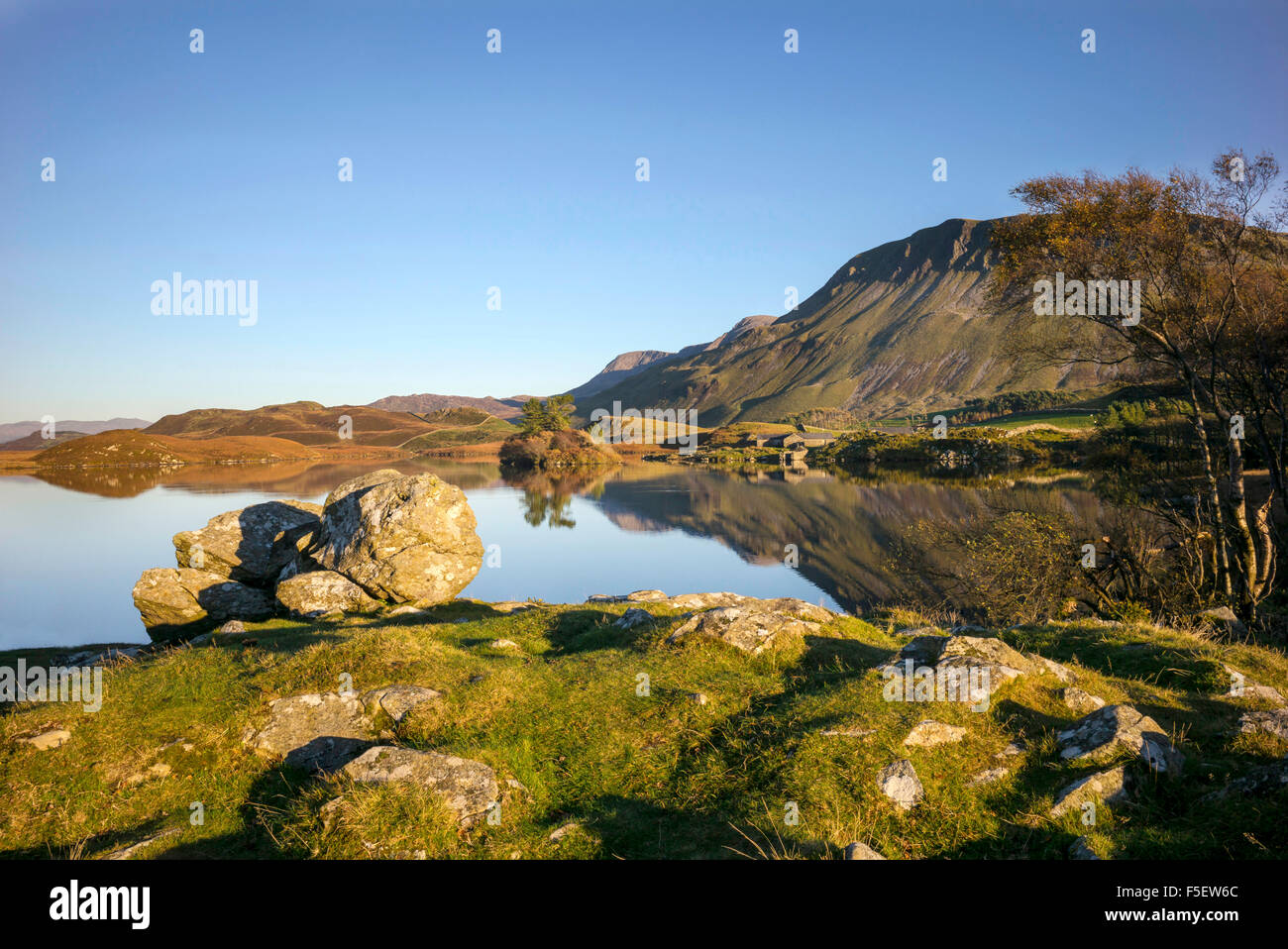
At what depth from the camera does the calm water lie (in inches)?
975

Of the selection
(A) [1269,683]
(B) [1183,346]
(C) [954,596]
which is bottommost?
(C) [954,596]

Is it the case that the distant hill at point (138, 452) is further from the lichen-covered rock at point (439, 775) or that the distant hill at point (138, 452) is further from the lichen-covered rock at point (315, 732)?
the lichen-covered rock at point (439, 775)

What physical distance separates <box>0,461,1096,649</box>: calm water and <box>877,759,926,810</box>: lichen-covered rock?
17.0 m

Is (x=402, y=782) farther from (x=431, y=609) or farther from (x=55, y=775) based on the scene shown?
(x=431, y=609)

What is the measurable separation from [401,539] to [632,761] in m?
11.5

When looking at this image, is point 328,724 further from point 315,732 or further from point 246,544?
point 246,544

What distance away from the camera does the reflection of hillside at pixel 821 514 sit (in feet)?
94.7

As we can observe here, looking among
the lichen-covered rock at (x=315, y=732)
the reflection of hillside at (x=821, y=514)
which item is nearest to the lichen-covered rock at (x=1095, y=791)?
the lichen-covered rock at (x=315, y=732)

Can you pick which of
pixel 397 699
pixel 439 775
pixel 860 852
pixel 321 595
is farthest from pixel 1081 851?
pixel 321 595

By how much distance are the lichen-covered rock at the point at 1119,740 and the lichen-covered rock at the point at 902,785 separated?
1844mm

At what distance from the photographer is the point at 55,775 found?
6.77m

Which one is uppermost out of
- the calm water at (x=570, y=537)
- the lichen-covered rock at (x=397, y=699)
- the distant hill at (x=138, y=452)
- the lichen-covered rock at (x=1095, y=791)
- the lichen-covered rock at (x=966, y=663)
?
the distant hill at (x=138, y=452)
